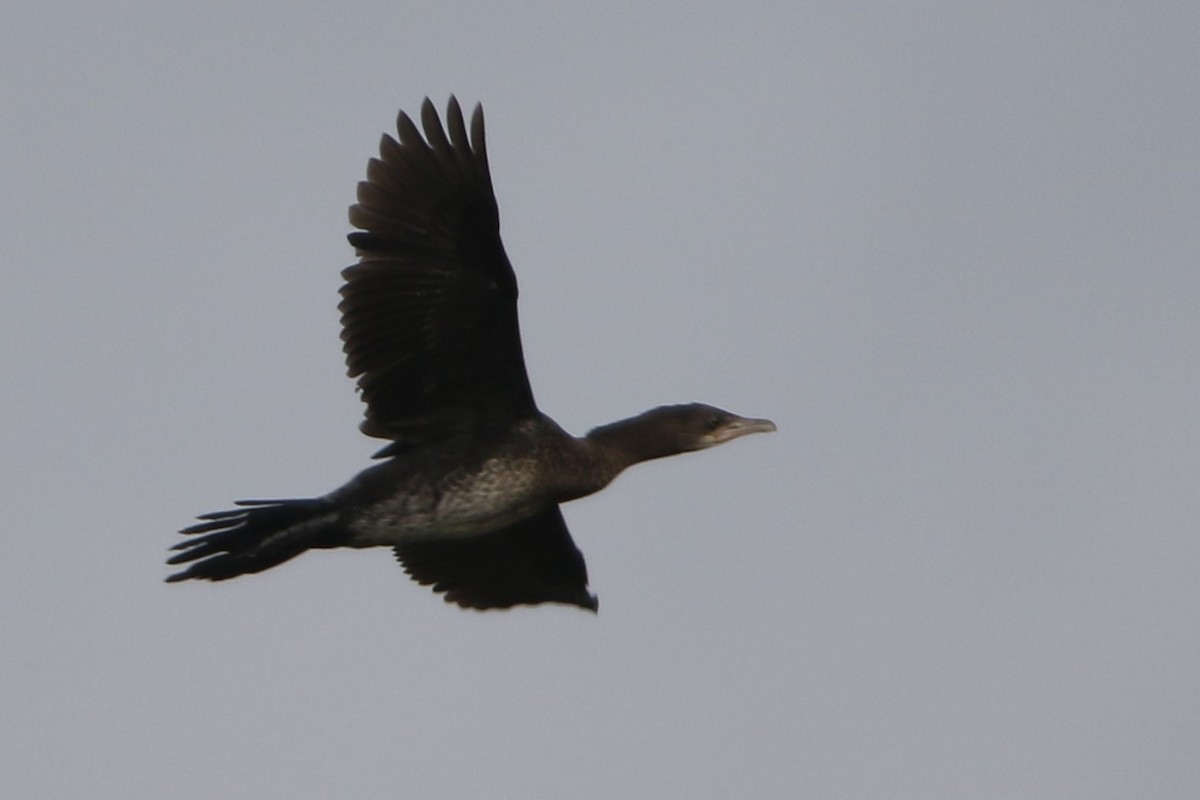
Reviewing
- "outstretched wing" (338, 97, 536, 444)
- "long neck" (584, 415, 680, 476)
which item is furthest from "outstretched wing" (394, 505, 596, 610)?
"outstretched wing" (338, 97, 536, 444)

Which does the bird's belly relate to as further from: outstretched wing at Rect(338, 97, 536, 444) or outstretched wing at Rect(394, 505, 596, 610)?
outstretched wing at Rect(394, 505, 596, 610)

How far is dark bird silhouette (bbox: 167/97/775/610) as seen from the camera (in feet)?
34.3

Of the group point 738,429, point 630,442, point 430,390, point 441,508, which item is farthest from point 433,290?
point 738,429

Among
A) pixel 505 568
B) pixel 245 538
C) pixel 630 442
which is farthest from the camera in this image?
pixel 505 568

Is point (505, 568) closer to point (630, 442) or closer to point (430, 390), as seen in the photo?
point (630, 442)

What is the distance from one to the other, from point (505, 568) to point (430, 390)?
1.88 metres

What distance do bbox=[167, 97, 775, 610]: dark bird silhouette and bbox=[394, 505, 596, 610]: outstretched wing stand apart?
1118 millimetres

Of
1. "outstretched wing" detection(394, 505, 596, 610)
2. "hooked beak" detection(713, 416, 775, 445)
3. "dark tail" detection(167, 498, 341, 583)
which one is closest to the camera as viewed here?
"dark tail" detection(167, 498, 341, 583)

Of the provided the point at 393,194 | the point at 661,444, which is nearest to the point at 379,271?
the point at 393,194

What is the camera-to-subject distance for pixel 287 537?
10.5 meters

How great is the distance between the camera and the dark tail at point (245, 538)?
10.4 meters

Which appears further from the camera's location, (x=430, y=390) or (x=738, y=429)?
(x=738, y=429)

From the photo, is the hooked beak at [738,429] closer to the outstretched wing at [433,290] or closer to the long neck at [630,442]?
the long neck at [630,442]

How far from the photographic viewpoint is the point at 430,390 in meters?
10.8
